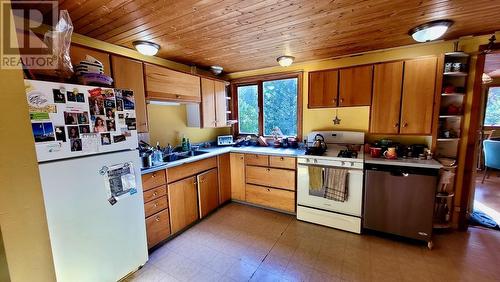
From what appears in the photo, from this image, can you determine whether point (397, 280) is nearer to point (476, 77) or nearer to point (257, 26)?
point (476, 77)

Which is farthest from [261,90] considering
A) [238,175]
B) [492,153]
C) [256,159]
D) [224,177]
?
[492,153]

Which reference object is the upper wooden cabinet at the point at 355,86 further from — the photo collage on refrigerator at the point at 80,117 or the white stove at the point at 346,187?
the photo collage on refrigerator at the point at 80,117

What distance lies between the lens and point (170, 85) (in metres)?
2.57

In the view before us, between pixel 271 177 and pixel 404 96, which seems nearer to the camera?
pixel 404 96

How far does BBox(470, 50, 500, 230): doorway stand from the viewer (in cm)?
267

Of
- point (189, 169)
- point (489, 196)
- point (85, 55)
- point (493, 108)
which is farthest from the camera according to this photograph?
point (493, 108)

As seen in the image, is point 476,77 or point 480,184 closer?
point 476,77

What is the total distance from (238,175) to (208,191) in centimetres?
57

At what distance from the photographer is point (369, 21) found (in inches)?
73.7

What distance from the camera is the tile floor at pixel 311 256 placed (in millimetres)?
1864

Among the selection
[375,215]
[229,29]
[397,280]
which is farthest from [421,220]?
[229,29]

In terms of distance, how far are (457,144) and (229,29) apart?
9.75ft

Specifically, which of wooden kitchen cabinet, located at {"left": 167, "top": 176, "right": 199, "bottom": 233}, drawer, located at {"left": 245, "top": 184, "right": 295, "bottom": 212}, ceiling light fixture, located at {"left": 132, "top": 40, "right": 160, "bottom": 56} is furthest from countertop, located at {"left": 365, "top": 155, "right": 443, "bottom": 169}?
ceiling light fixture, located at {"left": 132, "top": 40, "right": 160, "bottom": 56}

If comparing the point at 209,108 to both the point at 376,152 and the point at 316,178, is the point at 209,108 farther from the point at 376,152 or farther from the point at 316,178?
the point at 376,152
